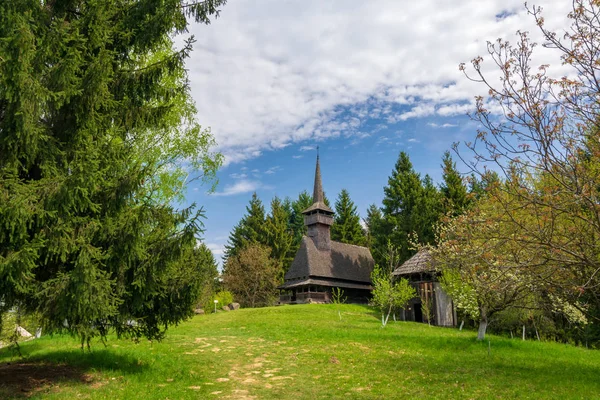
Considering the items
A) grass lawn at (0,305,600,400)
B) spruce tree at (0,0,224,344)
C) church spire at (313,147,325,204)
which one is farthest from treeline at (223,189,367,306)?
spruce tree at (0,0,224,344)

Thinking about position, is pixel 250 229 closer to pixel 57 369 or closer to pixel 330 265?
pixel 330 265

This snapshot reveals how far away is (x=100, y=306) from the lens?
729cm

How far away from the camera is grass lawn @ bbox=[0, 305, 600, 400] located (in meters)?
8.61

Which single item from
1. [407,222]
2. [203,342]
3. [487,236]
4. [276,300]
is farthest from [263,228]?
[487,236]

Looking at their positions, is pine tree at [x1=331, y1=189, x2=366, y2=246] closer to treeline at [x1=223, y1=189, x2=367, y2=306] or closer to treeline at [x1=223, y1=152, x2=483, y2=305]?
treeline at [x1=223, y1=189, x2=367, y2=306]

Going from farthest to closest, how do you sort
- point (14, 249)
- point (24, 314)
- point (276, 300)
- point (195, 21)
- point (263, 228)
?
1. point (263, 228)
2. point (276, 300)
3. point (195, 21)
4. point (24, 314)
5. point (14, 249)

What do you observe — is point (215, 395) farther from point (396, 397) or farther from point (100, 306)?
point (396, 397)

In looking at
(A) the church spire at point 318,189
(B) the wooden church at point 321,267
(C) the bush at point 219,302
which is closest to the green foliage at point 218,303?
(C) the bush at point 219,302

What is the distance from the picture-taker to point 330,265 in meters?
39.7

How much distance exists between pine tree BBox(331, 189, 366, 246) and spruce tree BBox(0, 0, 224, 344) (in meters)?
43.8

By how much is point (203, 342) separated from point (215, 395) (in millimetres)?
6525

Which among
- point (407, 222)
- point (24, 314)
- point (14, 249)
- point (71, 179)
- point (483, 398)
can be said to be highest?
point (407, 222)

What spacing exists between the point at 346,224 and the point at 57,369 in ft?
149

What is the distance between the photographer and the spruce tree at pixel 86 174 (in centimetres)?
714
